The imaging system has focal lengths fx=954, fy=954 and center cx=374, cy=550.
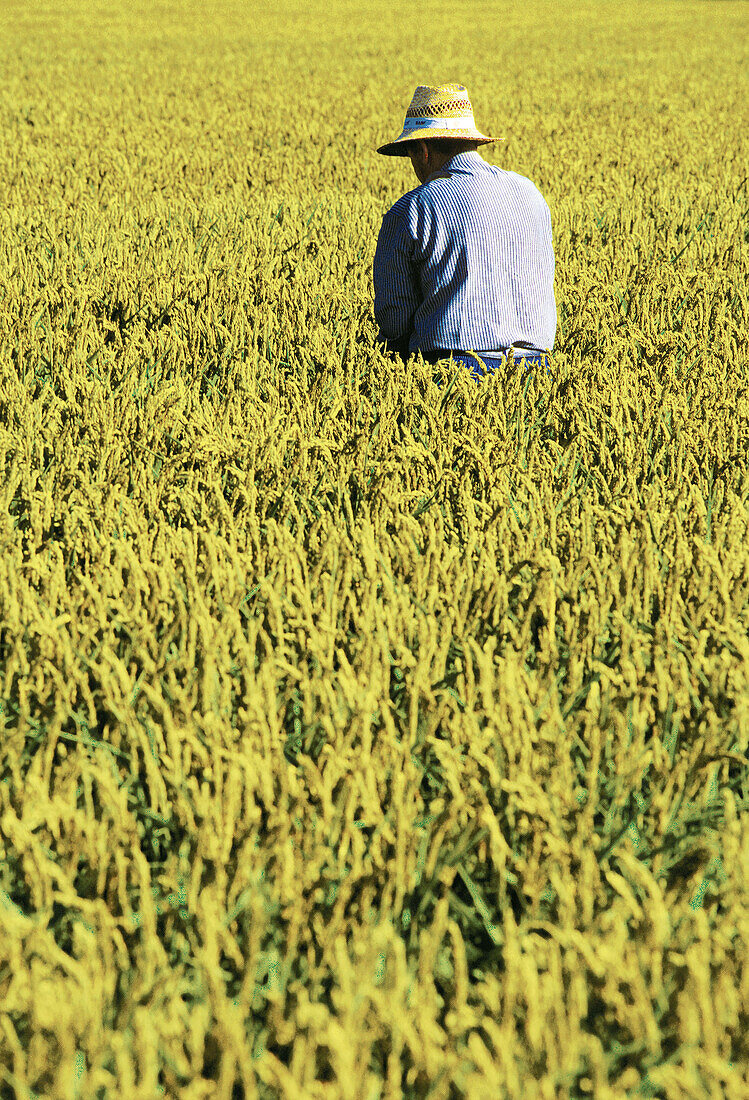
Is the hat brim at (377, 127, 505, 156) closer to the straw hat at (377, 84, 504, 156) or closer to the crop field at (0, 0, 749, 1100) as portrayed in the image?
the straw hat at (377, 84, 504, 156)

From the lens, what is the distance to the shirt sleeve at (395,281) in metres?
2.89

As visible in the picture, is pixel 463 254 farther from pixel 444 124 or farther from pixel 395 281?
pixel 444 124

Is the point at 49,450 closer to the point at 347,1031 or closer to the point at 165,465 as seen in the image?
the point at 165,465

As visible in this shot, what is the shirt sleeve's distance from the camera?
289cm

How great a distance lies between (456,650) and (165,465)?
866 millimetres

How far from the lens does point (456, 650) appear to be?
5.09 ft

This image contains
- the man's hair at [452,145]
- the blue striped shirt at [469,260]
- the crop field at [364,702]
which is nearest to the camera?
the crop field at [364,702]

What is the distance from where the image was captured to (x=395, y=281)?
2938 millimetres

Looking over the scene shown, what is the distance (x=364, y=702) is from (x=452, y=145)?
224 cm

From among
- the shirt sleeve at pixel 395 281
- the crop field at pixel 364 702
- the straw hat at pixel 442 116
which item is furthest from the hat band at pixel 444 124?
the crop field at pixel 364 702

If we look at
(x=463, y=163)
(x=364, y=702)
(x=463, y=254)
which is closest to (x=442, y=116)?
(x=463, y=163)

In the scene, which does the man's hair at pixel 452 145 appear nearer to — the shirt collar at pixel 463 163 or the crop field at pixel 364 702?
the shirt collar at pixel 463 163

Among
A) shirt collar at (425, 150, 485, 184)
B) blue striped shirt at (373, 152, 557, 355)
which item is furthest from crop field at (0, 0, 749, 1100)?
shirt collar at (425, 150, 485, 184)

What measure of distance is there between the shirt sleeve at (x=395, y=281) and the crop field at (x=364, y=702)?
0.11 m
